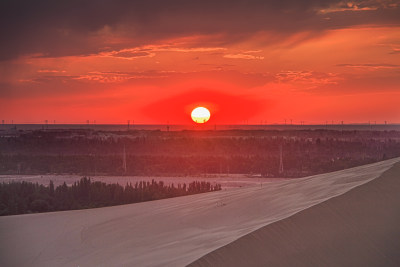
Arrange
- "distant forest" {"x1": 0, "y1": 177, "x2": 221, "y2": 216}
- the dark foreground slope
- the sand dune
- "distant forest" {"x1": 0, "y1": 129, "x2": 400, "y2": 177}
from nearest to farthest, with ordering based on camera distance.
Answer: the dark foreground slope → the sand dune → "distant forest" {"x1": 0, "y1": 177, "x2": 221, "y2": 216} → "distant forest" {"x1": 0, "y1": 129, "x2": 400, "y2": 177}

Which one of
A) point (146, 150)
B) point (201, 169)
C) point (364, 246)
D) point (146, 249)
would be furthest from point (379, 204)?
point (146, 150)

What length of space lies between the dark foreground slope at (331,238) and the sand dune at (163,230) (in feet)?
0.37

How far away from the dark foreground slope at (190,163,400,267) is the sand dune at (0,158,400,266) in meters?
0.11

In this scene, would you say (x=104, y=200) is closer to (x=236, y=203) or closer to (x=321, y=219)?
(x=236, y=203)

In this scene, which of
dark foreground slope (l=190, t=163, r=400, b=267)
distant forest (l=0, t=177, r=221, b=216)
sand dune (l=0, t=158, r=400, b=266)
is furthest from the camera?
distant forest (l=0, t=177, r=221, b=216)

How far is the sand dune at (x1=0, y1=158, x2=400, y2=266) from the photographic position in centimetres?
388

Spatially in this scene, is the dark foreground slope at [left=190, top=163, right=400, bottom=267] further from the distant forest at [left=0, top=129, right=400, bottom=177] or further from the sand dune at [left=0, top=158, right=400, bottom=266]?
the distant forest at [left=0, top=129, right=400, bottom=177]

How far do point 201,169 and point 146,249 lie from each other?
23649 millimetres

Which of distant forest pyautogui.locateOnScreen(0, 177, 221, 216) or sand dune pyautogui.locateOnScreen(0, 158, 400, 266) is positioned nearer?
sand dune pyautogui.locateOnScreen(0, 158, 400, 266)

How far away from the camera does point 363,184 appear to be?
4344mm

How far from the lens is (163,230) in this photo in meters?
4.95

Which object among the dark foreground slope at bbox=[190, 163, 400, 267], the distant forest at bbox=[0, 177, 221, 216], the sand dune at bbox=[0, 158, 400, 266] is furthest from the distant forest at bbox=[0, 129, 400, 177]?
the dark foreground slope at bbox=[190, 163, 400, 267]

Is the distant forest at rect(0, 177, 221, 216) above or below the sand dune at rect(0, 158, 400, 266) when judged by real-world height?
below

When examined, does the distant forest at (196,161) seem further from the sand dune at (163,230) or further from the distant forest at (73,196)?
the sand dune at (163,230)
